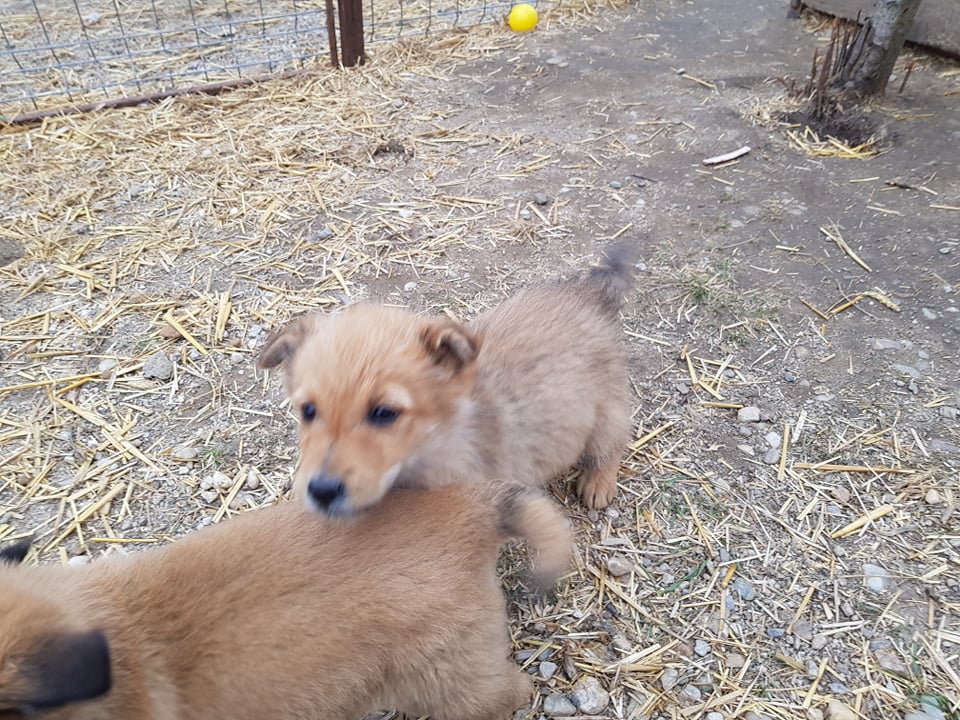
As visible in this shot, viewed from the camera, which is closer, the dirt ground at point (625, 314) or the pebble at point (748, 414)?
the dirt ground at point (625, 314)

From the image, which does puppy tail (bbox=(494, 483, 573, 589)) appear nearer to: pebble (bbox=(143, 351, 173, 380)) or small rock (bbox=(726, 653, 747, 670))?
small rock (bbox=(726, 653, 747, 670))

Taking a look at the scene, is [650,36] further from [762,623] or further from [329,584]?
[329,584]

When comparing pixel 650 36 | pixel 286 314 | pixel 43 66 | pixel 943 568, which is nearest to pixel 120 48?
pixel 43 66

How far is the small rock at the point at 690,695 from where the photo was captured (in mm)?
2492

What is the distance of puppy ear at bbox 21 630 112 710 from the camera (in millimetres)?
1487

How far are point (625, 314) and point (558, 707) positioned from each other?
2.29m

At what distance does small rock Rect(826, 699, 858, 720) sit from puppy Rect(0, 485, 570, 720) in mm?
1179

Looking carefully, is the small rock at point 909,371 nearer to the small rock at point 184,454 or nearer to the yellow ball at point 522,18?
the small rock at point 184,454

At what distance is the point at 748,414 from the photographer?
347cm

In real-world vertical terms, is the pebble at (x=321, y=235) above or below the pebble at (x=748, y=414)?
above

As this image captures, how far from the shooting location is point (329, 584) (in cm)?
195

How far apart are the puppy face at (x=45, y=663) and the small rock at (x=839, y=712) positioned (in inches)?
91.4

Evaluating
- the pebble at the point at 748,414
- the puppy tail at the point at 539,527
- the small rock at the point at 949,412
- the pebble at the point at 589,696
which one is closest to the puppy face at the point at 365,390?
the puppy tail at the point at 539,527

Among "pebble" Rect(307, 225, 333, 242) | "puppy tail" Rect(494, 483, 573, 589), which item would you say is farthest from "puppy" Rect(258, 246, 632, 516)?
"pebble" Rect(307, 225, 333, 242)
